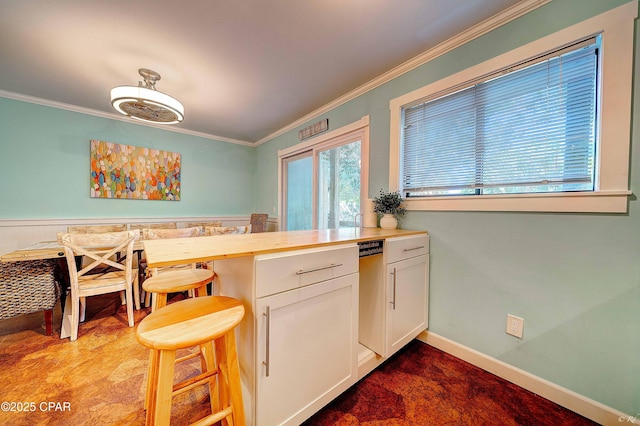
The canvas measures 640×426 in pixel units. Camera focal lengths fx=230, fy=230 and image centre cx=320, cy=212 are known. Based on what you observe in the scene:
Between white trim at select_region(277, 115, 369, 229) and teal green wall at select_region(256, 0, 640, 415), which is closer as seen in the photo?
teal green wall at select_region(256, 0, 640, 415)

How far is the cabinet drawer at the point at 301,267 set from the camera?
947mm

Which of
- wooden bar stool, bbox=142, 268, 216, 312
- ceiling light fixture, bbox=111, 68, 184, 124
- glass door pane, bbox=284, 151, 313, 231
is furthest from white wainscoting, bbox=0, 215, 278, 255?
wooden bar stool, bbox=142, 268, 216, 312

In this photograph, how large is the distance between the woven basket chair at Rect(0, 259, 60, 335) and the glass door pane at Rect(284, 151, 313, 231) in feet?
8.64

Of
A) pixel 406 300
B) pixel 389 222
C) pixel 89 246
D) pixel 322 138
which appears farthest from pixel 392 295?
pixel 89 246

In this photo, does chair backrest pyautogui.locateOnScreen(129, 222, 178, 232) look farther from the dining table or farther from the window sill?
the window sill

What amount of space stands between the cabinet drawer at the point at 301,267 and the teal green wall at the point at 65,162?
3.67 m

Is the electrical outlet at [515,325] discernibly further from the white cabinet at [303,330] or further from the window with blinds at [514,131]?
the white cabinet at [303,330]

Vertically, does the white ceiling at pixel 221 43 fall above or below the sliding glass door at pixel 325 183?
above

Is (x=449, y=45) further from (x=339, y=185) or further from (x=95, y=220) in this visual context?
(x=95, y=220)

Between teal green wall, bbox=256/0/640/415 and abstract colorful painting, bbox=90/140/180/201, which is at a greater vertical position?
abstract colorful painting, bbox=90/140/180/201

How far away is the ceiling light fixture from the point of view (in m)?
1.85

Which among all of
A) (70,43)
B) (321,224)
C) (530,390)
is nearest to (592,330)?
(530,390)

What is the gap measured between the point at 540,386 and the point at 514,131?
160cm

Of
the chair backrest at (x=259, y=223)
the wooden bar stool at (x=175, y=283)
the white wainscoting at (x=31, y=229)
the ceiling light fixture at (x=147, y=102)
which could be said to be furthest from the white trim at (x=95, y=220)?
the wooden bar stool at (x=175, y=283)
